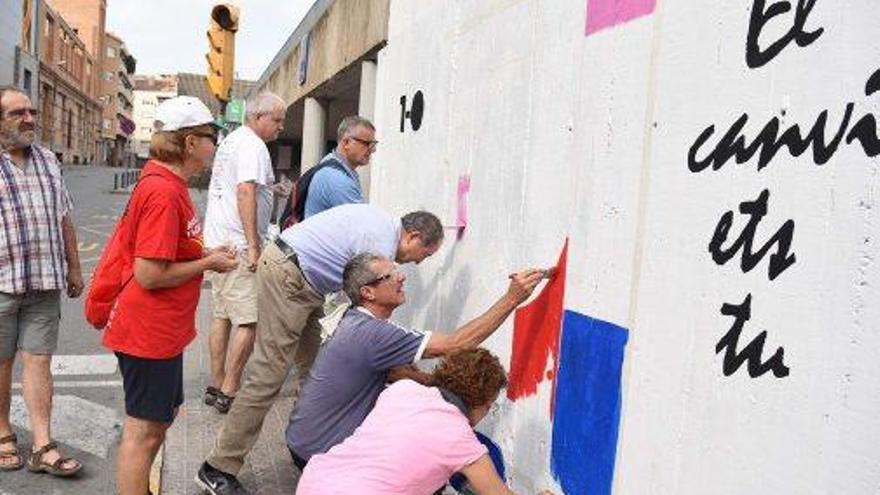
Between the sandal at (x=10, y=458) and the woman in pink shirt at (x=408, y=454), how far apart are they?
213 centimetres

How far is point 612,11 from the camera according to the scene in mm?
2580

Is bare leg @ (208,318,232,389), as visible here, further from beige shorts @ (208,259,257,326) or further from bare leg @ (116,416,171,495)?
bare leg @ (116,416,171,495)

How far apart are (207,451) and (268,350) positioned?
865 mm

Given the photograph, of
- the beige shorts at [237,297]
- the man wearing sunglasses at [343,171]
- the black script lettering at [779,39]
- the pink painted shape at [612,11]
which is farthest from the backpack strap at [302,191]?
the black script lettering at [779,39]

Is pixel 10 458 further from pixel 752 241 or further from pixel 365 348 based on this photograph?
pixel 752 241

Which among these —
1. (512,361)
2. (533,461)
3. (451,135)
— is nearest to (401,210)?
(451,135)

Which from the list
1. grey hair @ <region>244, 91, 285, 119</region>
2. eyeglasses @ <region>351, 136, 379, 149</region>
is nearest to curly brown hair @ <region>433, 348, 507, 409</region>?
eyeglasses @ <region>351, 136, 379, 149</region>

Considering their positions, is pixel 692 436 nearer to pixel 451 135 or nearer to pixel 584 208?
pixel 584 208

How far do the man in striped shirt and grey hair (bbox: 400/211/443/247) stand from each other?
5.52 feet

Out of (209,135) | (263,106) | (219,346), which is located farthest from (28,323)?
(263,106)

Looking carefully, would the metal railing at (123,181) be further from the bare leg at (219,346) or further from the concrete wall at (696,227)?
the concrete wall at (696,227)

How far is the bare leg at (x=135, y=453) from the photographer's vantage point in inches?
119

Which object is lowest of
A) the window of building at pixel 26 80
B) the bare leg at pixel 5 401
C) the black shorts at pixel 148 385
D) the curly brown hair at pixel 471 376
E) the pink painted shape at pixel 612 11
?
the bare leg at pixel 5 401

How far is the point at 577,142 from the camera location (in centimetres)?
278
